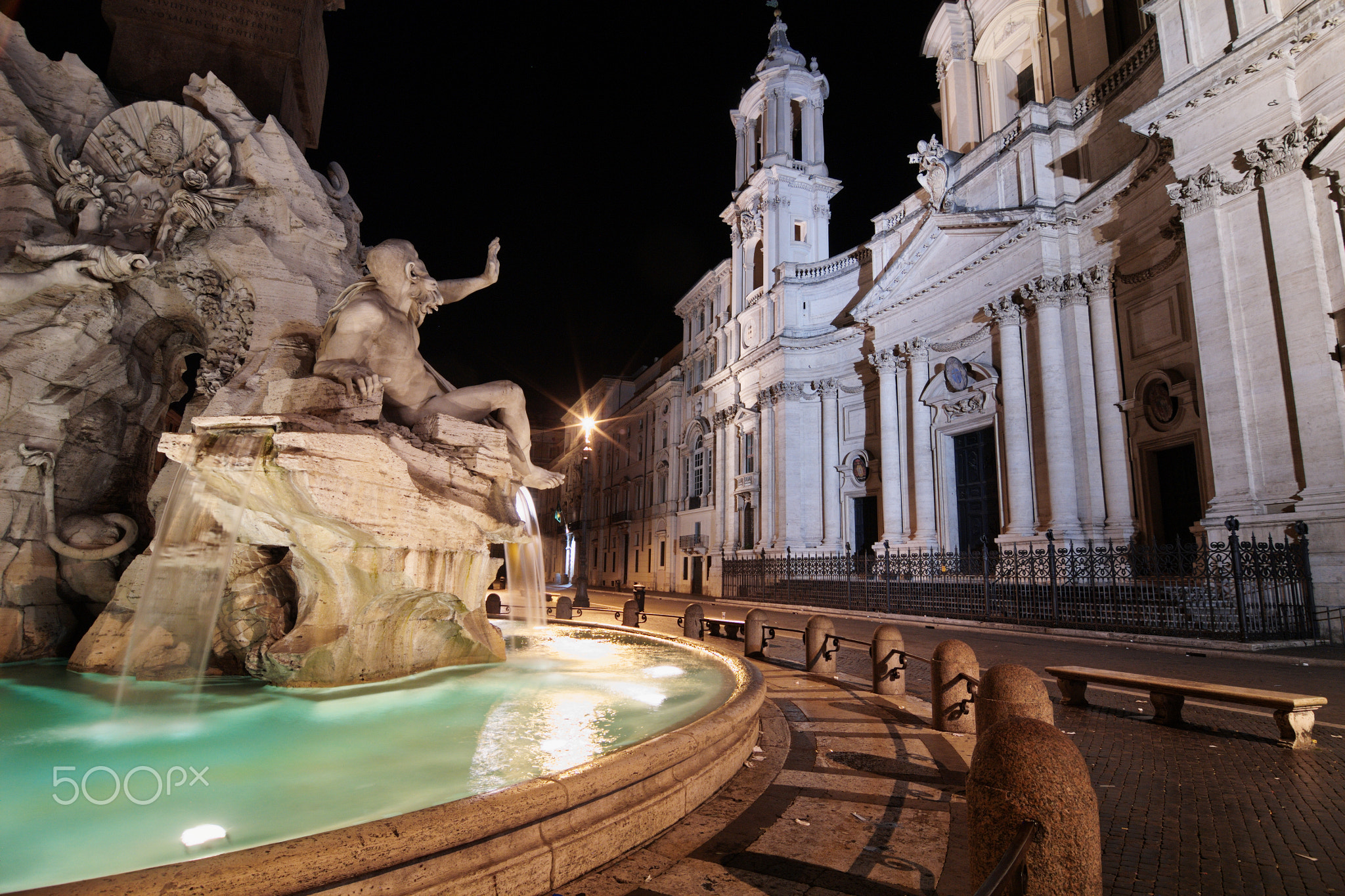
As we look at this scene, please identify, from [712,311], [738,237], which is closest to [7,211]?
[738,237]

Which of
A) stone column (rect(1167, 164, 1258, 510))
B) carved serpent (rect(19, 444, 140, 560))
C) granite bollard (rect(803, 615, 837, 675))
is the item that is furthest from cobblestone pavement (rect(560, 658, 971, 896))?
stone column (rect(1167, 164, 1258, 510))

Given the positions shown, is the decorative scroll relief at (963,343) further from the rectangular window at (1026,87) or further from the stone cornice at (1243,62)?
the rectangular window at (1026,87)

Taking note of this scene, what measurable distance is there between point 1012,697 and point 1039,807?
7.49 feet

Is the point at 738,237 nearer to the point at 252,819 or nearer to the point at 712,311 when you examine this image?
the point at 712,311

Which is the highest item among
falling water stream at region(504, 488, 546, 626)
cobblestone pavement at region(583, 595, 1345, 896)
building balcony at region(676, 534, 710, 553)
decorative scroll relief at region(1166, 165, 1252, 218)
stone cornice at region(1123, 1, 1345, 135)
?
stone cornice at region(1123, 1, 1345, 135)

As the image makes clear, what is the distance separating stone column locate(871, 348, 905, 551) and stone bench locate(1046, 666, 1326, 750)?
1869cm

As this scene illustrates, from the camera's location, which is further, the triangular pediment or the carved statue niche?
the carved statue niche

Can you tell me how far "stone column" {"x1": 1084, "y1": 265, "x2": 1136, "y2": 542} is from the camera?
58.1 feet

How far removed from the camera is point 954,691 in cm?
544

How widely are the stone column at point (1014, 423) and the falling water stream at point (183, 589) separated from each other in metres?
19.2

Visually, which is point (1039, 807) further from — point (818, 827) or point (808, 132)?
point (808, 132)

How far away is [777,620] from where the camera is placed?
700 inches

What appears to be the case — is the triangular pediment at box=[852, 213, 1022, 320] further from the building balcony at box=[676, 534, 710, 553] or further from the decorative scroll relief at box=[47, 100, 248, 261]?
the decorative scroll relief at box=[47, 100, 248, 261]

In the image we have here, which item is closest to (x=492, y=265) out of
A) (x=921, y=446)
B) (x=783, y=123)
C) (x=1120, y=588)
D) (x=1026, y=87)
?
(x=1120, y=588)
